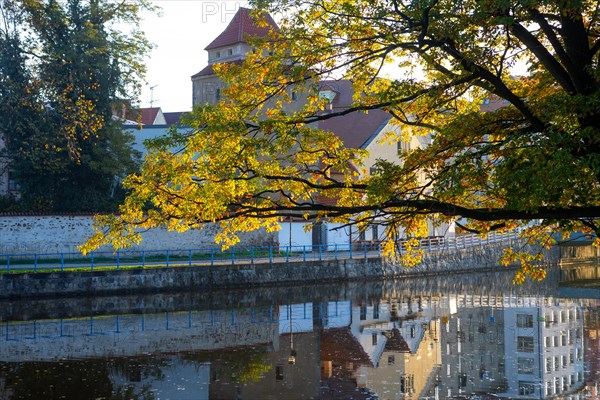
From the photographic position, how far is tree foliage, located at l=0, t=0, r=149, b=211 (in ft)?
123

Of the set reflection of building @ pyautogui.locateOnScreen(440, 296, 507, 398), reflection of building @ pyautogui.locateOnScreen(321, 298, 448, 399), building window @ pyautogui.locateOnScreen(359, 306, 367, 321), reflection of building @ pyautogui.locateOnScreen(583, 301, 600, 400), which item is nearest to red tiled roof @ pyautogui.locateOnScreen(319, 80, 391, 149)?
building window @ pyautogui.locateOnScreen(359, 306, 367, 321)

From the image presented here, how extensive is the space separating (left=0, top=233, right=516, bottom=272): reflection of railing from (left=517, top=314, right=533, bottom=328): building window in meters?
5.31

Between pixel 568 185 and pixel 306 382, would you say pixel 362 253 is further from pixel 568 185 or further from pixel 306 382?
pixel 568 185

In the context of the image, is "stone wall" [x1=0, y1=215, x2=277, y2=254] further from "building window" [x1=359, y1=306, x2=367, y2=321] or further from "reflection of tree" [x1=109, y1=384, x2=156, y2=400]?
"reflection of tree" [x1=109, y1=384, x2=156, y2=400]

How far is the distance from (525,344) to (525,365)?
314cm

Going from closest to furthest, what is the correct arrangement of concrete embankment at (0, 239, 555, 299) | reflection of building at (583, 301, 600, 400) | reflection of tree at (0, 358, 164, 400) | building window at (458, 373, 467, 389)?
reflection of tree at (0, 358, 164, 400), reflection of building at (583, 301, 600, 400), building window at (458, 373, 467, 389), concrete embankment at (0, 239, 555, 299)

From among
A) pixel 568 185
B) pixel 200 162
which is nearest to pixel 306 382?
pixel 200 162

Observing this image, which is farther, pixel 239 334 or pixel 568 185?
pixel 239 334

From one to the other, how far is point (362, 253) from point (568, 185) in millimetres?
33800

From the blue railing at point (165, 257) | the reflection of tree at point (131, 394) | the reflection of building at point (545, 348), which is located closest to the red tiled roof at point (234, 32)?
the blue railing at point (165, 257)

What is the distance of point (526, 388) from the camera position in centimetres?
1449

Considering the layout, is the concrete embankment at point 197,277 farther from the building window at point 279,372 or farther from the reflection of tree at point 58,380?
the building window at point 279,372

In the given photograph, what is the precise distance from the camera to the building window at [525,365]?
16234 millimetres

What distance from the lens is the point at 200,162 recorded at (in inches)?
506
